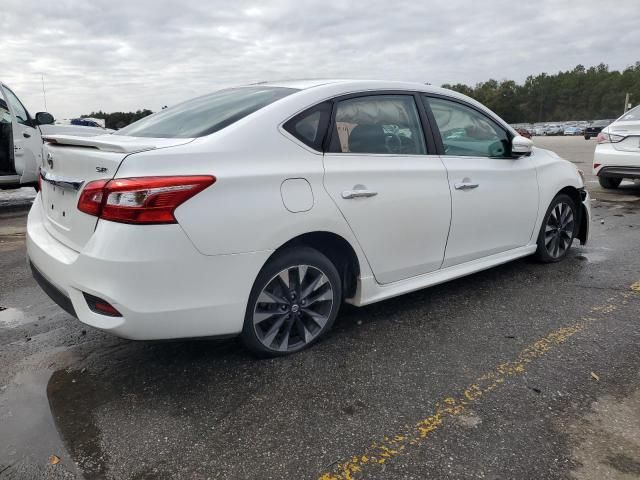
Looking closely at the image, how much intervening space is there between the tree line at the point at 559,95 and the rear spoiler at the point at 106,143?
410ft

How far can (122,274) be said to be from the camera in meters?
2.41

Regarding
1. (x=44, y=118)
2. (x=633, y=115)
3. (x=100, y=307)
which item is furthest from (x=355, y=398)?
(x=633, y=115)

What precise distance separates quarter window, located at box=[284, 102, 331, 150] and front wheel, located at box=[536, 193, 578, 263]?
8.23 feet

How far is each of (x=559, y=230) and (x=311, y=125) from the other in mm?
2973

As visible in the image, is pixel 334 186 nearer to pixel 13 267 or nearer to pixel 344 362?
pixel 344 362

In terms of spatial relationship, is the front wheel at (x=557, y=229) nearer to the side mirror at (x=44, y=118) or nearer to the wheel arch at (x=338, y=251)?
the wheel arch at (x=338, y=251)

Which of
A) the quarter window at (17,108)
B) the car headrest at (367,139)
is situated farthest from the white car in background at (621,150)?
the quarter window at (17,108)

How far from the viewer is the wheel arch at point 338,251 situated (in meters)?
2.98

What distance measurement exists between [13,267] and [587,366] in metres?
5.04

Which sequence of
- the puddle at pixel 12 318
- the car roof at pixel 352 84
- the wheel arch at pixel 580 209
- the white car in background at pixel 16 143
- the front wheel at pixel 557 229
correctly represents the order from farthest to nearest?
the white car in background at pixel 16 143 < the wheel arch at pixel 580 209 < the front wheel at pixel 557 229 < the puddle at pixel 12 318 < the car roof at pixel 352 84

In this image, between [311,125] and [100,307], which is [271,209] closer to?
[311,125]

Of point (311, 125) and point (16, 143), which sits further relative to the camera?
point (16, 143)

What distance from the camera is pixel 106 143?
2.67 meters

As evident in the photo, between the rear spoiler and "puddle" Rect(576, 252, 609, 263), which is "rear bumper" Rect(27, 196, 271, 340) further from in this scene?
"puddle" Rect(576, 252, 609, 263)
